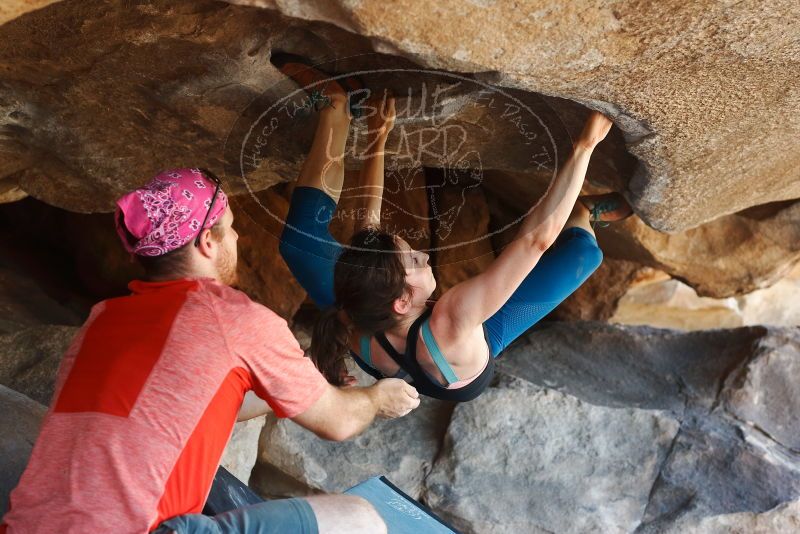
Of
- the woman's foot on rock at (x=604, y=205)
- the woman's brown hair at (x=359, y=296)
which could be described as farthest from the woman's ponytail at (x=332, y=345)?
the woman's foot on rock at (x=604, y=205)

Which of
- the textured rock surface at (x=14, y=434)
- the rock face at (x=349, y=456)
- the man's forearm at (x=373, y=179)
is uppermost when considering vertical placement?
the man's forearm at (x=373, y=179)

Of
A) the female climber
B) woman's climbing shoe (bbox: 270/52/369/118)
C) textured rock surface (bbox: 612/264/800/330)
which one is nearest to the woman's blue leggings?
the female climber

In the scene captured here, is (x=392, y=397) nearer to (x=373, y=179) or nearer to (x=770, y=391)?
(x=373, y=179)

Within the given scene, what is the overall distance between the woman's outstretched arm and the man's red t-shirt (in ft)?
1.75

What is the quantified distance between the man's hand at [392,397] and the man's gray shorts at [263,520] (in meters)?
0.24

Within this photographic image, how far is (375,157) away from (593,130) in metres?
0.49

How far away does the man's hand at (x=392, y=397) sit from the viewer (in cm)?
171

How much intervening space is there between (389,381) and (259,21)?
2.61 feet

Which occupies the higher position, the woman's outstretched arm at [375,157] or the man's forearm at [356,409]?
the woman's outstretched arm at [375,157]

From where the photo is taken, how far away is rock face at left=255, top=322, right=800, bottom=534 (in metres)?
2.74

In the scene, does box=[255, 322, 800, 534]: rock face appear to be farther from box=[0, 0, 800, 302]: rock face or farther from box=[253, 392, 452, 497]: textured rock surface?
box=[0, 0, 800, 302]: rock face

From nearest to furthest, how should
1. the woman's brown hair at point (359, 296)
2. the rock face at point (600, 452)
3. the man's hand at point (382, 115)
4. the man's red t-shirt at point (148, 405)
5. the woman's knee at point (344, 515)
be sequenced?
the man's red t-shirt at point (148, 405)
the woman's knee at point (344, 515)
the woman's brown hair at point (359, 296)
the man's hand at point (382, 115)
the rock face at point (600, 452)

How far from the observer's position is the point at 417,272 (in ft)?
6.19

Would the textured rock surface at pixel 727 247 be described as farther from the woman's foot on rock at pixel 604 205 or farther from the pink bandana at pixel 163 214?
the pink bandana at pixel 163 214
